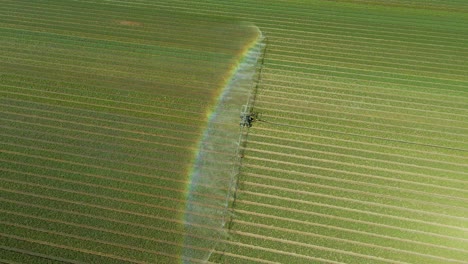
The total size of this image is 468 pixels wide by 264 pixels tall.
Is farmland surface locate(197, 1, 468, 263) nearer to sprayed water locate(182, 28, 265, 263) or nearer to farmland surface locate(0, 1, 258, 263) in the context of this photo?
sprayed water locate(182, 28, 265, 263)

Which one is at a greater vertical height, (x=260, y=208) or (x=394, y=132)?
(x=394, y=132)

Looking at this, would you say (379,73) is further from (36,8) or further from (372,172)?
(36,8)

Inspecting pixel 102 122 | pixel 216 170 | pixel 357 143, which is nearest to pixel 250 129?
pixel 216 170

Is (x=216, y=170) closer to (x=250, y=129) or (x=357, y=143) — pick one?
(x=250, y=129)

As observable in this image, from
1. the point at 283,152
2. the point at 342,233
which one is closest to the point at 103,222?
the point at 283,152

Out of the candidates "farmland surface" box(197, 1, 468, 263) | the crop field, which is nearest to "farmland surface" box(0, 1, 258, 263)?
the crop field

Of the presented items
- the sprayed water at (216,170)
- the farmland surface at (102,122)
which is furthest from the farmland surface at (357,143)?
the farmland surface at (102,122)
